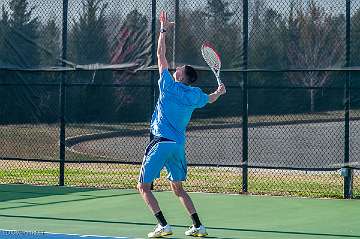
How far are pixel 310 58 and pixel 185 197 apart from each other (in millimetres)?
4747

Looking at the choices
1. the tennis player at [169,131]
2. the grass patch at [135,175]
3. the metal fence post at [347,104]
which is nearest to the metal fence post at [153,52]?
the grass patch at [135,175]

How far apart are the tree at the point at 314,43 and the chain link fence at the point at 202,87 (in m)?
0.02

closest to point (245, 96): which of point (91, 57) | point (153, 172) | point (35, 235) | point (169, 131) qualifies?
point (91, 57)

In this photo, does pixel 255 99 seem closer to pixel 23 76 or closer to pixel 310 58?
pixel 310 58

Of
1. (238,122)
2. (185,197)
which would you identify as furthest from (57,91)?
(185,197)

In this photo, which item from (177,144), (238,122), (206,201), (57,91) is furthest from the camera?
(57,91)

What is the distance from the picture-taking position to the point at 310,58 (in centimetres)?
1403

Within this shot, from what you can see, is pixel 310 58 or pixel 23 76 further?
pixel 23 76

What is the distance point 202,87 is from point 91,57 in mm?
1980

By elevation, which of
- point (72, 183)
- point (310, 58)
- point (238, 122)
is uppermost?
point (310, 58)

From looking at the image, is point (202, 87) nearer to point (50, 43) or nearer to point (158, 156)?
point (50, 43)

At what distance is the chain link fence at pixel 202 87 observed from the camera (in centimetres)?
1395

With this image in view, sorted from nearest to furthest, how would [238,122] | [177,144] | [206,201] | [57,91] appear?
[177,144] → [206,201] → [238,122] → [57,91]

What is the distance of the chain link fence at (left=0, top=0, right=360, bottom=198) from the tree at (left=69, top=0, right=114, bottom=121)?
0.06ft
